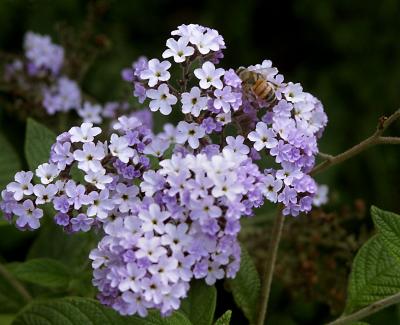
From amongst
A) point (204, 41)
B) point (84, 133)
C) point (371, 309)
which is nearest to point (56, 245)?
point (84, 133)

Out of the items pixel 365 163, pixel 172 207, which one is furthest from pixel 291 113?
pixel 365 163

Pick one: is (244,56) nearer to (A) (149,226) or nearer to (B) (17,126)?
(B) (17,126)

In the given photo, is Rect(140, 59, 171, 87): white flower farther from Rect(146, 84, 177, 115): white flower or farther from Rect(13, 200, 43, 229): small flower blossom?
Rect(13, 200, 43, 229): small flower blossom

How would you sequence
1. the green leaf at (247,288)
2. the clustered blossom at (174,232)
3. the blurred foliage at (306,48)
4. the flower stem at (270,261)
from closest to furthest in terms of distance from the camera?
1. the clustered blossom at (174,232)
2. the flower stem at (270,261)
3. the green leaf at (247,288)
4. the blurred foliage at (306,48)

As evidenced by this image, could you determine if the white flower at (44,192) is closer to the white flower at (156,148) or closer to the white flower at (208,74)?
the white flower at (156,148)

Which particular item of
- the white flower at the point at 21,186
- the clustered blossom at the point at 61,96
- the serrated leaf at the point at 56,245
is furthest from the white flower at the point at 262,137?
the clustered blossom at the point at 61,96

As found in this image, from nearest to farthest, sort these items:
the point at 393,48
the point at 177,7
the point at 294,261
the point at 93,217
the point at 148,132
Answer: the point at 93,217, the point at 148,132, the point at 294,261, the point at 393,48, the point at 177,7
